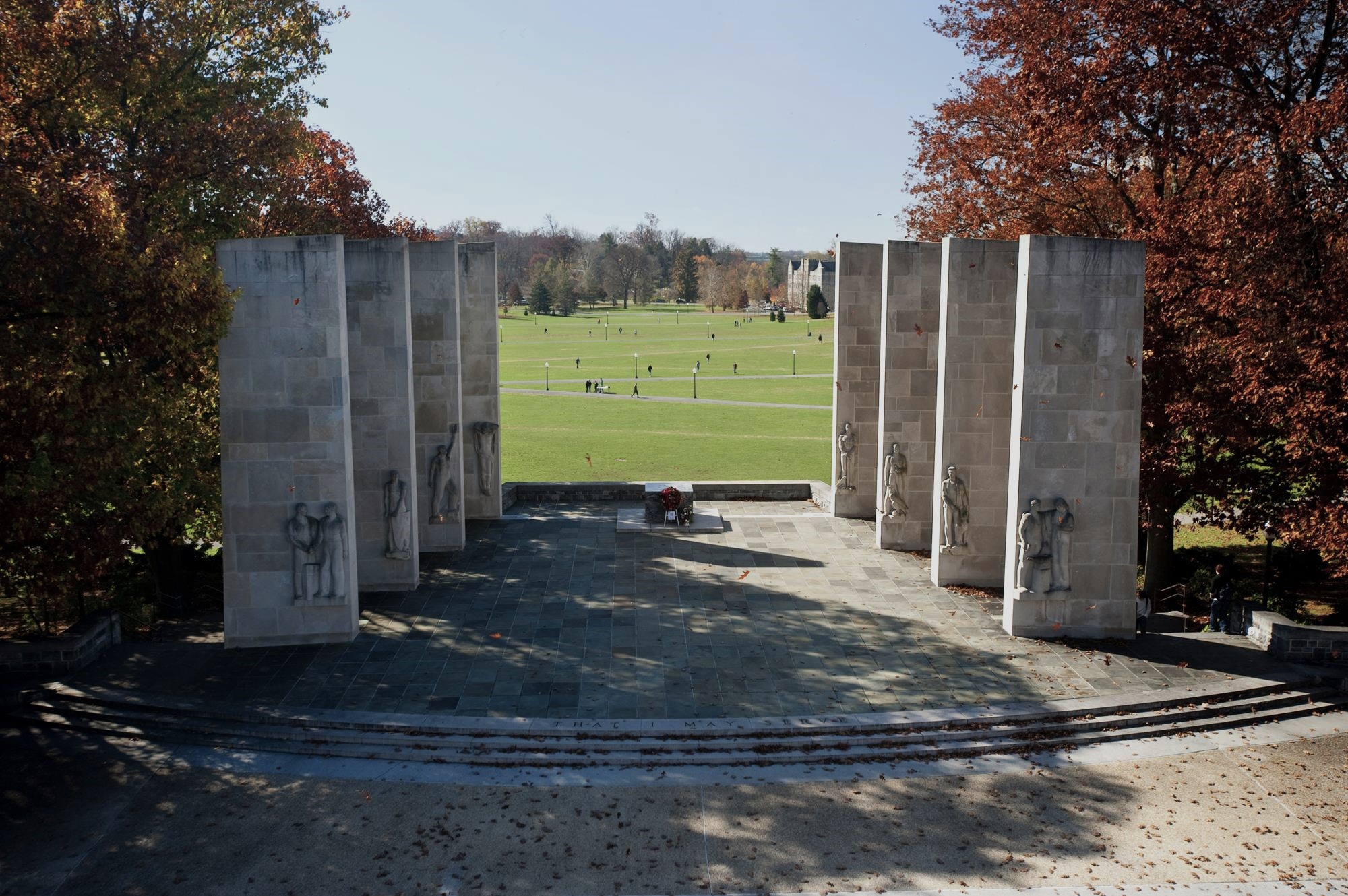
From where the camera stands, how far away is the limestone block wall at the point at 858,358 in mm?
24641

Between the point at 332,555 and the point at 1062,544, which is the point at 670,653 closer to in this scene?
the point at 332,555

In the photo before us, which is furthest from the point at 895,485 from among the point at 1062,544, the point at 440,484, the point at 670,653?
the point at 440,484

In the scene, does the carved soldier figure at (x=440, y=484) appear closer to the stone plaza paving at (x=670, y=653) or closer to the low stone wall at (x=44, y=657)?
the stone plaza paving at (x=670, y=653)

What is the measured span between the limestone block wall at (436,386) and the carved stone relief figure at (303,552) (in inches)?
228

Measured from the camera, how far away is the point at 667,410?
5016cm

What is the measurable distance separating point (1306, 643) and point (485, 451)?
57.2 feet

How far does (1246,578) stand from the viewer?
2148cm

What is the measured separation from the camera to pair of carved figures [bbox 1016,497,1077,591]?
16188mm

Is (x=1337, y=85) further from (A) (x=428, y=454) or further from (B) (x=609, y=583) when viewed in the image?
(A) (x=428, y=454)

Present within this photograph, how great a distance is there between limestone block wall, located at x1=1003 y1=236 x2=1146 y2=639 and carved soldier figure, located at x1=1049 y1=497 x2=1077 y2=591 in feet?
0.05

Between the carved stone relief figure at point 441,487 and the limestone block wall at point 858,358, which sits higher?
the limestone block wall at point 858,358

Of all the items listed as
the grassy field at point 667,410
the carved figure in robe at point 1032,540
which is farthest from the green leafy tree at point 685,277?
the carved figure in robe at point 1032,540

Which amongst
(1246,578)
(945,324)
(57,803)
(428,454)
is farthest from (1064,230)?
(57,803)

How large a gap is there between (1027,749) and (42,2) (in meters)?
17.4
